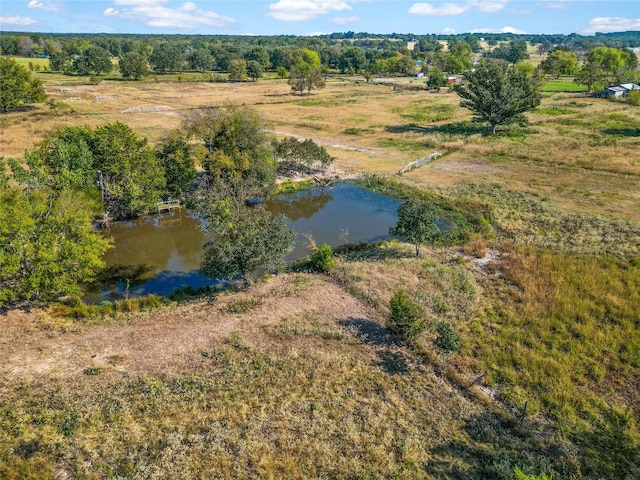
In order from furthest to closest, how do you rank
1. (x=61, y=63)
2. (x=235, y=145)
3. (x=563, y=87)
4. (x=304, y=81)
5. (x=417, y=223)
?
1. (x=61, y=63)
2. (x=563, y=87)
3. (x=304, y=81)
4. (x=235, y=145)
5. (x=417, y=223)

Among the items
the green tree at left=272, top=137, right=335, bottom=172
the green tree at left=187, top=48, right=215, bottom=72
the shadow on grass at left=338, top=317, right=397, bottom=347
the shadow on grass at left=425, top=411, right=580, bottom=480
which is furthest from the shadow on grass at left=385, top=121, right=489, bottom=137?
the green tree at left=187, top=48, right=215, bottom=72

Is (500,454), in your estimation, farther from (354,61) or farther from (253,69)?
(354,61)

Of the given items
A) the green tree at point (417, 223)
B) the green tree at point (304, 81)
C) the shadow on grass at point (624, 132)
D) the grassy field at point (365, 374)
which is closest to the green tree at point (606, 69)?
the shadow on grass at point (624, 132)

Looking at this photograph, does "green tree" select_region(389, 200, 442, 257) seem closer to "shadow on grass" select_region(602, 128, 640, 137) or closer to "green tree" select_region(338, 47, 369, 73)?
"shadow on grass" select_region(602, 128, 640, 137)

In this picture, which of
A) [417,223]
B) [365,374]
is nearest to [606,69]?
[417,223]

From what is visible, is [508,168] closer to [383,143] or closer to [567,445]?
[383,143]

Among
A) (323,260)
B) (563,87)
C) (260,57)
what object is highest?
(260,57)
